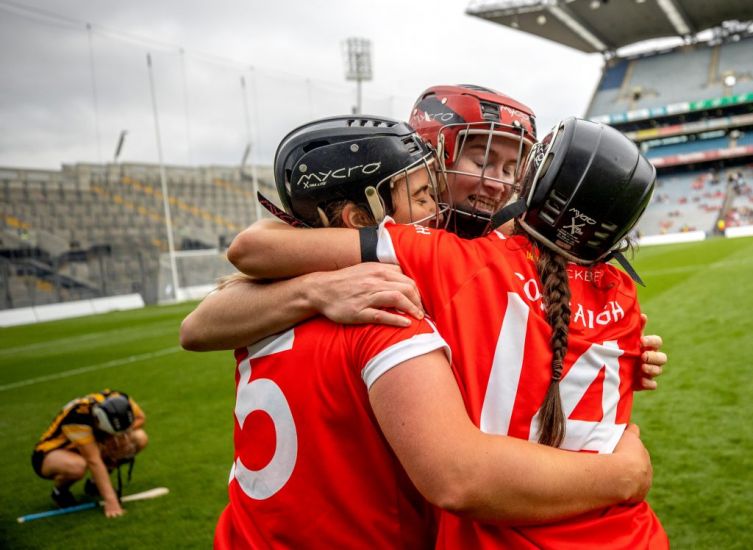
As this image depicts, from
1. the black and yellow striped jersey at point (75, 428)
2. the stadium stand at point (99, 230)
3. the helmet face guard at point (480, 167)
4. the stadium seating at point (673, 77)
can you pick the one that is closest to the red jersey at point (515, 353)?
the helmet face guard at point (480, 167)

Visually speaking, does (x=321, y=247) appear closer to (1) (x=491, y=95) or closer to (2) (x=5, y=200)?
(1) (x=491, y=95)

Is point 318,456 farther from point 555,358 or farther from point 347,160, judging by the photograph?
point 347,160

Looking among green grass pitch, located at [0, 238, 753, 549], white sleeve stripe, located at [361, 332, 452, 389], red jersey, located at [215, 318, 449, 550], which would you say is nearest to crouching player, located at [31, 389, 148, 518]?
green grass pitch, located at [0, 238, 753, 549]

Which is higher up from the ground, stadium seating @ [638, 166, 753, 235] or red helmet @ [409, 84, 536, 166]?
red helmet @ [409, 84, 536, 166]

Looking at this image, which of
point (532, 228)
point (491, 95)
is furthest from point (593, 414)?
point (491, 95)

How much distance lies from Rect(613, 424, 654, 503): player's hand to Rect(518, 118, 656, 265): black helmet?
1.48 feet

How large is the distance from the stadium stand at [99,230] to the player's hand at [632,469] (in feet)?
92.0

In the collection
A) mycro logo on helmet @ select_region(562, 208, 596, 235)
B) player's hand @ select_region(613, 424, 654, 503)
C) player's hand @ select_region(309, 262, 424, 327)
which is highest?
mycro logo on helmet @ select_region(562, 208, 596, 235)

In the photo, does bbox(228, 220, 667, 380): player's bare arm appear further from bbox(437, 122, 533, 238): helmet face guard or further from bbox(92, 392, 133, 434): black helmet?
bbox(92, 392, 133, 434): black helmet

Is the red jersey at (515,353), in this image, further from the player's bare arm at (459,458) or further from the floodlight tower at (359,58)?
the floodlight tower at (359,58)

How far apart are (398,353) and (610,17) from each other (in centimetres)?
4990

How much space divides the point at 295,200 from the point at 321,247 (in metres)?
0.22

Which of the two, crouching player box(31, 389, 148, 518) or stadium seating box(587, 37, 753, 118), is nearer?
crouching player box(31, 389, 148, 518)

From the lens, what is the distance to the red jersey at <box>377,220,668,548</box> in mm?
1346
